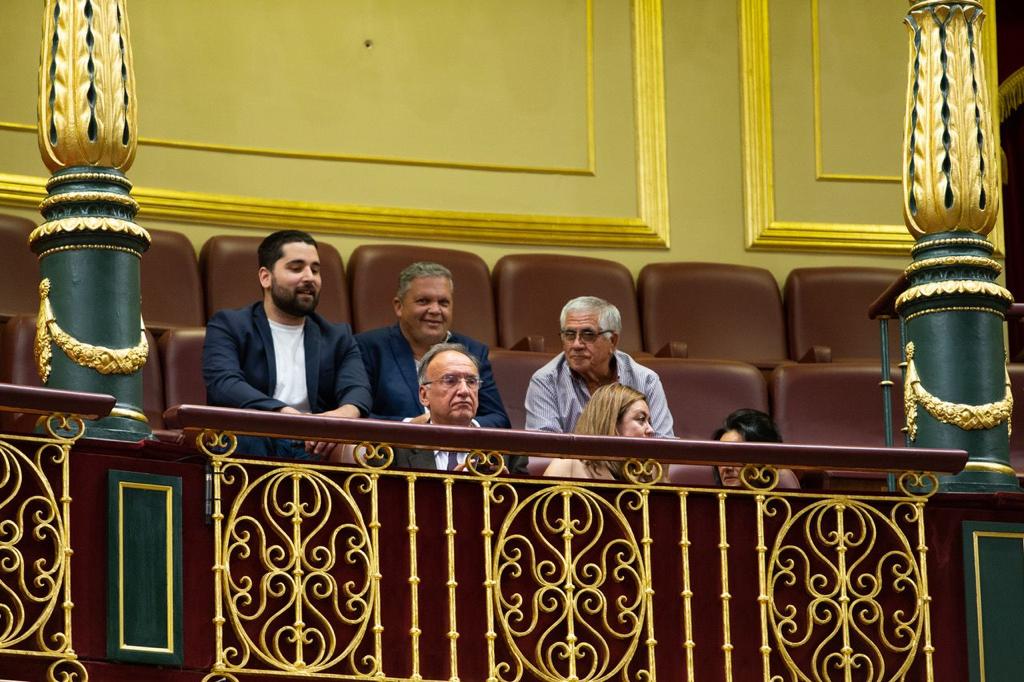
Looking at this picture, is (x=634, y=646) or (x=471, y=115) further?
(x=471, y=115)

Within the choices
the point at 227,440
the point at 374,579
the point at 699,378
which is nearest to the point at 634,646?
the point at 374,579

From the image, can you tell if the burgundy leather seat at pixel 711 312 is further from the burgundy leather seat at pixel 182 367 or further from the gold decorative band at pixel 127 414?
the gold decorative band at pixel 127 414

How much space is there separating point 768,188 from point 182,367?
250 cm

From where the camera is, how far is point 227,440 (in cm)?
417

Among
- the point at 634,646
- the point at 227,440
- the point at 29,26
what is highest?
the point at 29,26

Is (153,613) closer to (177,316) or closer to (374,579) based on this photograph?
(374,579)

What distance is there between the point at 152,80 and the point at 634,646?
10.9 feet

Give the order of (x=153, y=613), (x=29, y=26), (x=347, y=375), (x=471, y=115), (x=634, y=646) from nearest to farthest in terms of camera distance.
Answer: (x=153, y=613) < (x=634, y=646) < (x=347, y=375) < (x=29, y=26) < (x=471, y=115)

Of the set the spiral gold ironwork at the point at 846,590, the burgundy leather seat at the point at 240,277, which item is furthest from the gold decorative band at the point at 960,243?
the burgundy leather seat at the point at 240,277

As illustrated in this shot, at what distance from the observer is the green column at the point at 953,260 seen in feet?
15.6

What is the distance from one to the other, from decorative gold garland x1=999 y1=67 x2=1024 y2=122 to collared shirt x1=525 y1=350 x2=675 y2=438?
3449mm

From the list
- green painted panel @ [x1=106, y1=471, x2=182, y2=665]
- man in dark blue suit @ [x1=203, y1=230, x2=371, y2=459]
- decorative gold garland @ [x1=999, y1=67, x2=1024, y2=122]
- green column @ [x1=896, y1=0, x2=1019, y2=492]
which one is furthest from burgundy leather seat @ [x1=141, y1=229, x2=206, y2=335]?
decorative gold garland @ [x1=999, y1=67, x2=1024, y2=122]

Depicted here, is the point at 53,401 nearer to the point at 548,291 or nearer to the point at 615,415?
the point at 615,415

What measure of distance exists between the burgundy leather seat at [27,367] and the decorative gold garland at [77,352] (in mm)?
1133
